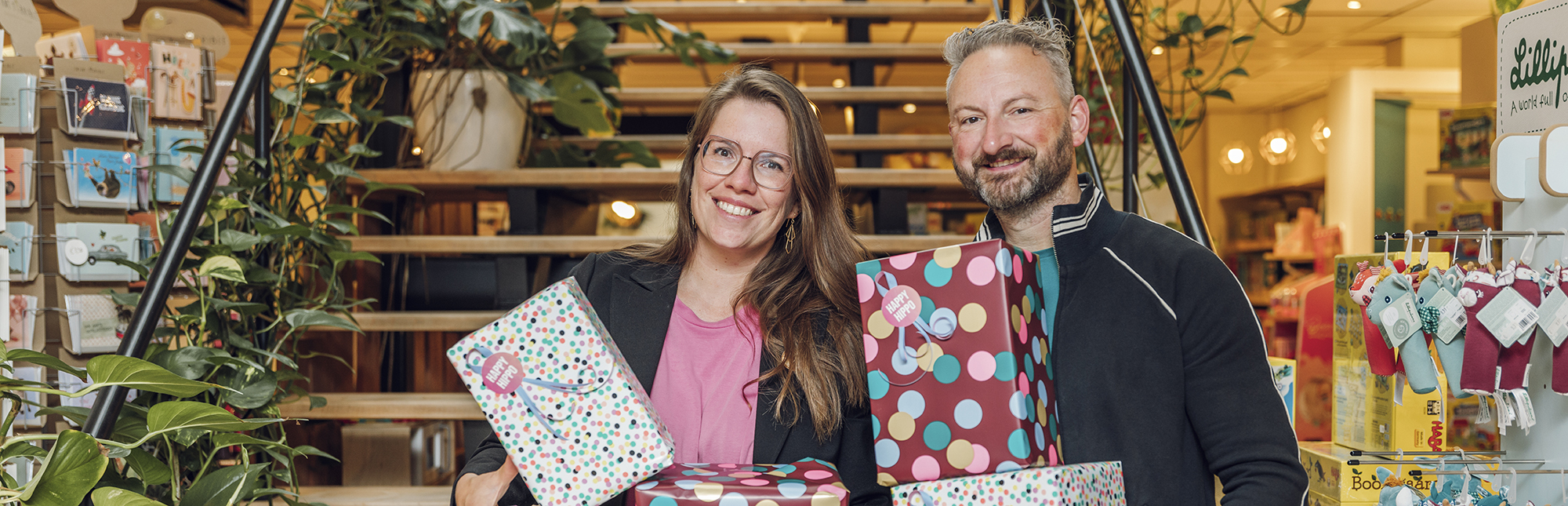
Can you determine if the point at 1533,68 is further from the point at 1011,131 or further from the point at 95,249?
the point at 95,249

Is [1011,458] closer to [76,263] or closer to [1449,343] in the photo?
[1449,343]

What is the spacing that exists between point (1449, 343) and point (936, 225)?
4.00 meters

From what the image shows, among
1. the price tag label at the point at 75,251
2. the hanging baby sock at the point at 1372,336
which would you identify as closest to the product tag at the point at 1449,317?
the hanging baby sock at the point at 1372,336

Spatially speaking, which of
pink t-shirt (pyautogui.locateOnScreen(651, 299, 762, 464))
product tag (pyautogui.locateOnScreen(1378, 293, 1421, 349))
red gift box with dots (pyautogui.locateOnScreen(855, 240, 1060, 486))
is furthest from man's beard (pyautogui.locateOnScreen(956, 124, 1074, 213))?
product tag (pyautogui.locateOnScreen(1378, 293, 1421, 349))

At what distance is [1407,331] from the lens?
1520mm

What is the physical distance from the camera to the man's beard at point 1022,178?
1.13m

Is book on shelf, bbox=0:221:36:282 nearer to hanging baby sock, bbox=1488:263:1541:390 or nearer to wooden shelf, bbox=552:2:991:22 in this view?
wooden shelf, bbox=552:2:991:22

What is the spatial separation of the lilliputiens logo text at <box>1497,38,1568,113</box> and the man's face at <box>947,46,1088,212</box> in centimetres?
100

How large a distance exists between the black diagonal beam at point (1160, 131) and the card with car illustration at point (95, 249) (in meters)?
2.12

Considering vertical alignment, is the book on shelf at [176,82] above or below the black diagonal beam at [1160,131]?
above

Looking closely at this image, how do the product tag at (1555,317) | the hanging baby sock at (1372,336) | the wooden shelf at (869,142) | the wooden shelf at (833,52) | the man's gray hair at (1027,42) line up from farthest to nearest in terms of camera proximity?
1. the wooden shelf at (833,52)
2. the wooden shelf at (869,142)
3. the hanging baby sock at (1372,336)
4. the product tag at (1555,317)
5. the man's gray hair at (1027,42)

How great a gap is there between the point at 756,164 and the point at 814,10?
97.0 inches

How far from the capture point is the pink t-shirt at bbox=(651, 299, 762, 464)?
4.11 ft

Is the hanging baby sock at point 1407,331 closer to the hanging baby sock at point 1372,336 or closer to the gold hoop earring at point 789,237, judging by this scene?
the hanging baby sock at point 1372,336
